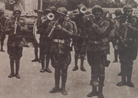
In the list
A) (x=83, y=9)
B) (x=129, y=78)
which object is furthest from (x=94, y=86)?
(x=83, y=9)

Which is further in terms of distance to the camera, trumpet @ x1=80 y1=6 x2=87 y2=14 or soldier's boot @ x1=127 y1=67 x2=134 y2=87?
soldier's boot @ x1=127 y1=67 x2=134 y2=87

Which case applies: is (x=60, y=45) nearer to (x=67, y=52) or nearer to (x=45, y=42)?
(x=67, y=52)

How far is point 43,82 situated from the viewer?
6.70m

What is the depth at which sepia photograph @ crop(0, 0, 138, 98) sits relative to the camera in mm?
6484

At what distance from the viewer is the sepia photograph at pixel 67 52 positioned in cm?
648

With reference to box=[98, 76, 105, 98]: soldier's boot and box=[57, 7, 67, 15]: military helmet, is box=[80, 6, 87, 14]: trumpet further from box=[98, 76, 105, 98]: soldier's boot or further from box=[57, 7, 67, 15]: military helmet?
box=[98, 76, 105, 98]: soldier's boot

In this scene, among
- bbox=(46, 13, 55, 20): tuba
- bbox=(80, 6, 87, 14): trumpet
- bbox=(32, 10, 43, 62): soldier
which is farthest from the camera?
bbox=(32, 10, 43, 62): soldier

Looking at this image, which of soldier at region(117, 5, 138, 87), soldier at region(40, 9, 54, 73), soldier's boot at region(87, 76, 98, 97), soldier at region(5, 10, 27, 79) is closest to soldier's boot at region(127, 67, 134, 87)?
soldier at region(117, 5, 138, 87)

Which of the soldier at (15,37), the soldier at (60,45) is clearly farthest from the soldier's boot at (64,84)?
the soldier at (15,37)

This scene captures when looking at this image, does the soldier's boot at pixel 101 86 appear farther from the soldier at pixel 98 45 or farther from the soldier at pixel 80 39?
the soldier at pixel 80 39

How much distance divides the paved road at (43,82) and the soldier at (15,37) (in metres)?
0.10

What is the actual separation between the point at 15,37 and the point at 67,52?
3.50ft

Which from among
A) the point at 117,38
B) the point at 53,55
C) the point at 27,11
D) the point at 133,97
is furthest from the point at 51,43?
the point at 133,97

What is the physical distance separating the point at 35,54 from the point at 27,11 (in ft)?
2.84
